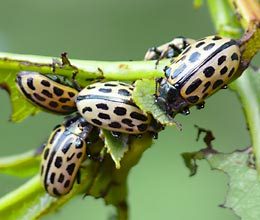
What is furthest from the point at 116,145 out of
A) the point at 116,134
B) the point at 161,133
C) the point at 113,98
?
the point at 161,133

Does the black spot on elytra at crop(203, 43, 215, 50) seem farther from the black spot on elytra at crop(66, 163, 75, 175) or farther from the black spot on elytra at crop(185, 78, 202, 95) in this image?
the black spot on elytra at crop(66, 163, 75, 175)

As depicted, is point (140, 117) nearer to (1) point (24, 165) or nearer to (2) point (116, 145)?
(2) point (116, 145)

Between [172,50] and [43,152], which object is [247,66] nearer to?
[172,50]

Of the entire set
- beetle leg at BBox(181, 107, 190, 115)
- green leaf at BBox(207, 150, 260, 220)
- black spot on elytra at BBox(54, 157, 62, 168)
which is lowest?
green leaf at BBox(207, 150, 260, 220)

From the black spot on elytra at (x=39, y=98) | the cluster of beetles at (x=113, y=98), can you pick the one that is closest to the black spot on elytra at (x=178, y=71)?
the cluster of beetles at (x=113, y=98)

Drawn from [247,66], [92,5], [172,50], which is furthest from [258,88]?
[92,5]

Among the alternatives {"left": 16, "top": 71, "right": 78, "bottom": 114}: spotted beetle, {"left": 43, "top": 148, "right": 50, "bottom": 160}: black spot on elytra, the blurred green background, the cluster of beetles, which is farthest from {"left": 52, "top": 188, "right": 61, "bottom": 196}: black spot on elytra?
the blurred green background

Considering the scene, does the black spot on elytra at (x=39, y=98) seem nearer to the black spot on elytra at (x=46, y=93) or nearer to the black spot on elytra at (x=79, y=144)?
the black spot on elytra at (x=46, y=93)
